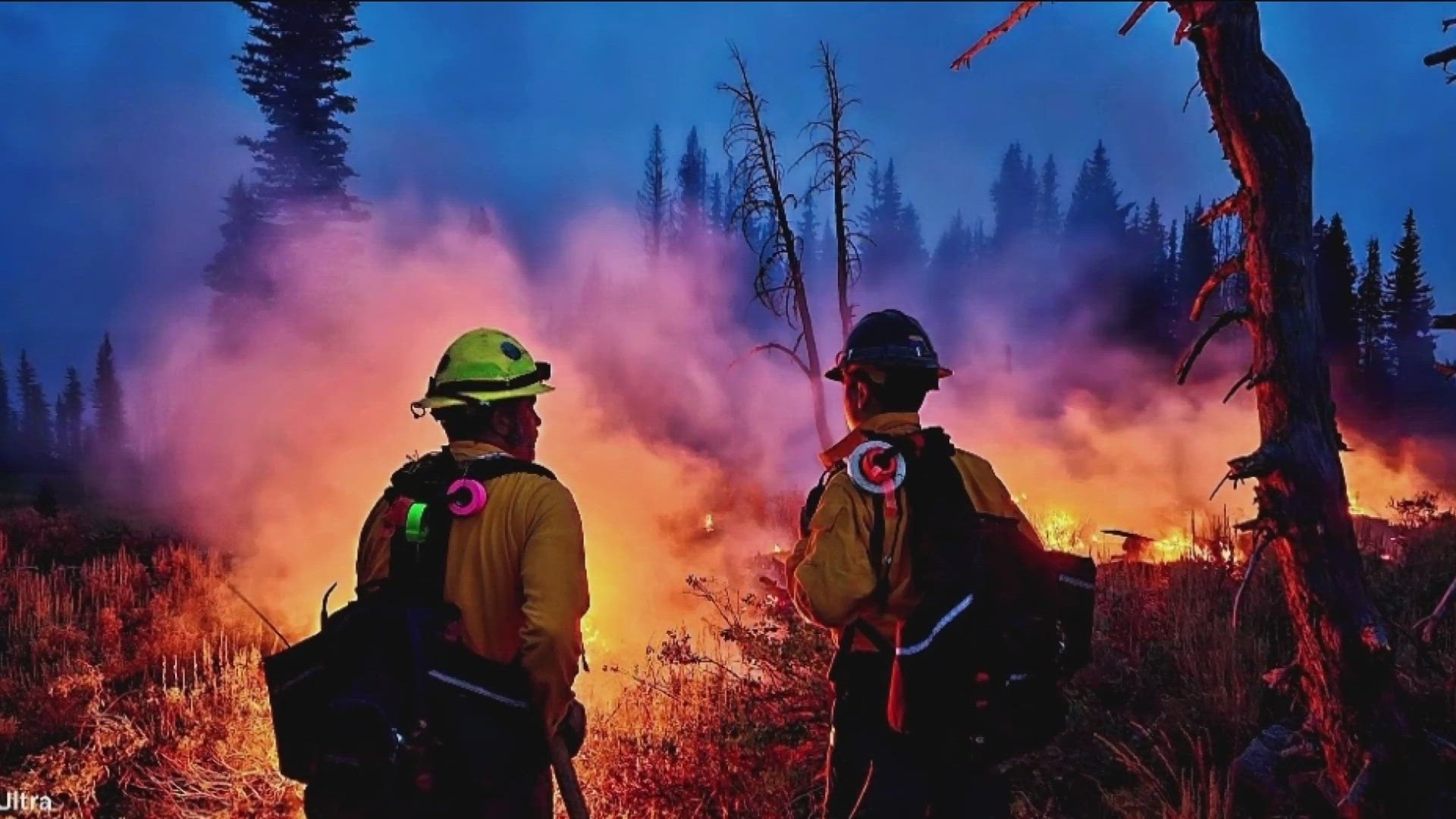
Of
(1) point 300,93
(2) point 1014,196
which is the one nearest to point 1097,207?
(2) point 1014,196

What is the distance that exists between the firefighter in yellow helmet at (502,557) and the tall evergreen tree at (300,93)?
72.1 ft

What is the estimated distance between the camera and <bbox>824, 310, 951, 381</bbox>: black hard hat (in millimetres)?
2764

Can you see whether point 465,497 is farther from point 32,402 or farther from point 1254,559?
point 32,402

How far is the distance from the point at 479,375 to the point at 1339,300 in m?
36.1

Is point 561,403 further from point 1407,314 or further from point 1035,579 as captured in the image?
point 1407,314

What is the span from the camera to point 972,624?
241 cm

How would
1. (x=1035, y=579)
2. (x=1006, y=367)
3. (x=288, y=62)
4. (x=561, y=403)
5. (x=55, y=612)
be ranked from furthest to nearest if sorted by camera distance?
(x=1006, y=367)
(x=288, y=62)
(x=561, y=403)
(x=55, y=612)
(x=1035, y=579)

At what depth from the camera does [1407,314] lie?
106ft

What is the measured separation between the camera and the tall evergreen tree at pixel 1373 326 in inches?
1212

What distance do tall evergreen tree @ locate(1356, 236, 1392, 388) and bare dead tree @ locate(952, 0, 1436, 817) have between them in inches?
1326

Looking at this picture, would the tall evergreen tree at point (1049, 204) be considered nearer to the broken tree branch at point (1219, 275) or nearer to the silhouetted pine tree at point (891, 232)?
the silhouetted pine tree at point (891, 232)

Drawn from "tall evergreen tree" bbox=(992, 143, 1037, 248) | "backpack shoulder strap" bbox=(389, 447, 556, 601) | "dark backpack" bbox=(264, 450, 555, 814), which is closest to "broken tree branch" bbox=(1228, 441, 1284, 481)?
"dark backpack" bbox=(264, 450, 555, 814)

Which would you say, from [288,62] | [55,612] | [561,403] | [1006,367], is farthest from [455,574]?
[1006,367]

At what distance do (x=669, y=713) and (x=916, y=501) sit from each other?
3.65 metres
